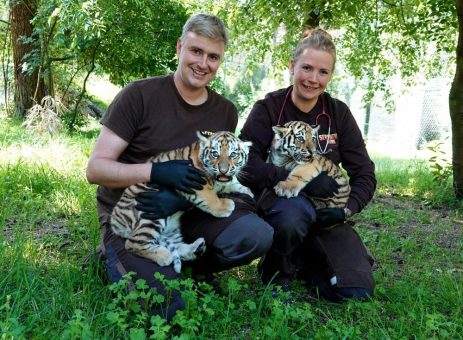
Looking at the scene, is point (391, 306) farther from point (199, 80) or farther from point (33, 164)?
point (33, 164)

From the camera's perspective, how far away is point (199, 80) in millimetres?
2877

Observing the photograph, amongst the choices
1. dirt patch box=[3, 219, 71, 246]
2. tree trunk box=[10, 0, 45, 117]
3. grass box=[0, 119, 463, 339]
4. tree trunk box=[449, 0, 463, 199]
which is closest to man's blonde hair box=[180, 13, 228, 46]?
grass box=[0, 119, 463, 339]

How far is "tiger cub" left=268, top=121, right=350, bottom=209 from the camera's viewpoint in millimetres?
3047

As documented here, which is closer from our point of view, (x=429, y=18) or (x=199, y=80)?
(x=199, y=80)

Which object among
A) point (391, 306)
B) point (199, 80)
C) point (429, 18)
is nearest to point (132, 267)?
point (199, 80)

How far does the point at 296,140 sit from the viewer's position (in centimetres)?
304

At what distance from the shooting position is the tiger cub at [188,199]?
2707 millimetres

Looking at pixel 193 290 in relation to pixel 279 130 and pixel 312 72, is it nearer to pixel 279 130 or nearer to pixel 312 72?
pixel 279 130

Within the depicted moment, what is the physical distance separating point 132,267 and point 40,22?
6777 mm

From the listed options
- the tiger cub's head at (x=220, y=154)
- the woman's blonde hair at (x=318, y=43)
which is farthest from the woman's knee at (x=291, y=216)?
the woman's blonde hair at (x=318, y=43)

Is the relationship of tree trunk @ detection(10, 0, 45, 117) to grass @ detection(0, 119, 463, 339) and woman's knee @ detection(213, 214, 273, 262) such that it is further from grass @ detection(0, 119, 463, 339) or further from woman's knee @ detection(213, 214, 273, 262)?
woman's knee @ detection(213, 214, 273, 262)

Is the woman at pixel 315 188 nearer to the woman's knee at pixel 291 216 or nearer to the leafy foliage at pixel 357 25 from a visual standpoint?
the woman's knee at pixel 291 216

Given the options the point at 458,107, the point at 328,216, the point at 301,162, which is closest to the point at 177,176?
the point at 301,162

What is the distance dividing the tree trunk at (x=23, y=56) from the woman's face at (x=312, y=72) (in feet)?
25.1
